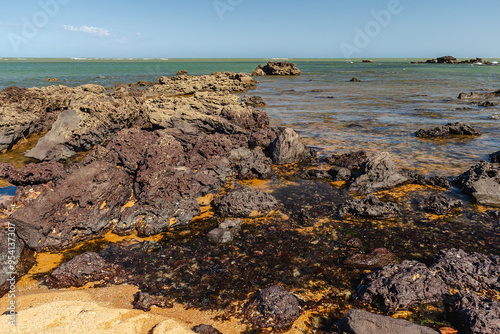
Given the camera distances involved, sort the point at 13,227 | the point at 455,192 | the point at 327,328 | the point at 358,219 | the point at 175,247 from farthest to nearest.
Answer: the point at 455,192, the point at 358,219, the point at 175,247, the point at 13,227, the point at 327,328

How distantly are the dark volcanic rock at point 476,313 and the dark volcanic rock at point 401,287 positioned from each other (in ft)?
1.10

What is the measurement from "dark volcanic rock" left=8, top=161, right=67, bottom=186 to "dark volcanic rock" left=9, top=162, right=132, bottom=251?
3.31ft

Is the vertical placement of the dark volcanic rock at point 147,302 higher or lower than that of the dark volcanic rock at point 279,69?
lower

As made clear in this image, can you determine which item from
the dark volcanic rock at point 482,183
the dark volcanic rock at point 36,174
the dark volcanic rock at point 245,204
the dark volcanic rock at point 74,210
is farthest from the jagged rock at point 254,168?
the dark volcanic rock at point 482,183

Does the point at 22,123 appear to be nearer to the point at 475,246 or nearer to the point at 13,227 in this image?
the point at 13,227

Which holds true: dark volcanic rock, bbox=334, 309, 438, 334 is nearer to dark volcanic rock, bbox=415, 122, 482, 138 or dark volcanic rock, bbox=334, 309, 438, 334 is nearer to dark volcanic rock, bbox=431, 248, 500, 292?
dark volcanic rock, bbox=431, 248, 500, 292

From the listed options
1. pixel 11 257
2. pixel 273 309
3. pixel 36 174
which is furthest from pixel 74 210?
pixel 273 309

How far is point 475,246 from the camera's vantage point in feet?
19.3

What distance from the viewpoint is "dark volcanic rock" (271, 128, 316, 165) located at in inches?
418

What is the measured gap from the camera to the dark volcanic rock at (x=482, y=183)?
7582 millimetres

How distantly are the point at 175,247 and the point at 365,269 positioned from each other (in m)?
3.57

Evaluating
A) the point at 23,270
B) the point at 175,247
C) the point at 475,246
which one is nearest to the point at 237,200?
the point at 175,247

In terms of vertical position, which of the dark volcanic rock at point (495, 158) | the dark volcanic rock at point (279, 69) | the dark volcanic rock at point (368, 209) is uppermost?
the dark volcanic rock at point (279, 69)

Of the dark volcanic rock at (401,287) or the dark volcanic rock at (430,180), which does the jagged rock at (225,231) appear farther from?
the dark volcanic rock at (430,180)
